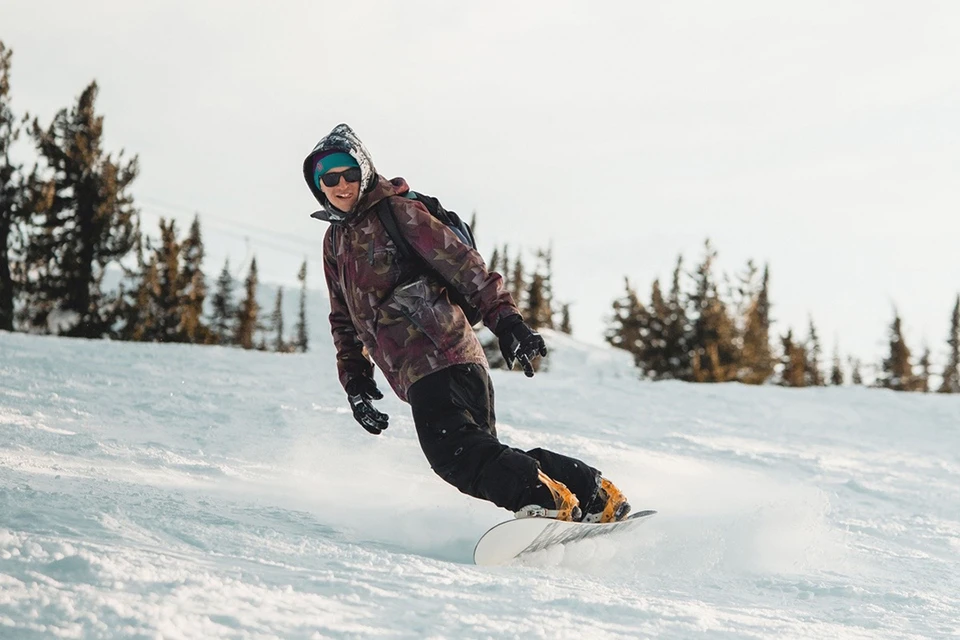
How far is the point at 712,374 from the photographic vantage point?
33250mm

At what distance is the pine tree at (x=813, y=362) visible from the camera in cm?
5937

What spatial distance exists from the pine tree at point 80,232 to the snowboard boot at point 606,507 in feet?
77.3

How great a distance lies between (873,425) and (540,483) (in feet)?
24.4

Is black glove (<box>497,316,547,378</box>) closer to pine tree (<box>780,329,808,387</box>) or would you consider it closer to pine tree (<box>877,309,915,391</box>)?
pine tree (<box>780,329,808,387</box>)

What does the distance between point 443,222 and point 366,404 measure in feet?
2.84

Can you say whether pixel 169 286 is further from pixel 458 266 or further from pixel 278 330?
pixel 278 330

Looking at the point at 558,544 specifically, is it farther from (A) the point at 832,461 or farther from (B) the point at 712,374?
(B) the point at 712,374

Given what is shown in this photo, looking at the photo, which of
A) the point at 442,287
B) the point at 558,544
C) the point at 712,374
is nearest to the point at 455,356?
the point at 442,287

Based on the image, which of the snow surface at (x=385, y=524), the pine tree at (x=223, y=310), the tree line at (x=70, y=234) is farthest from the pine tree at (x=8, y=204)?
the pine tree at (x=223, y=310)

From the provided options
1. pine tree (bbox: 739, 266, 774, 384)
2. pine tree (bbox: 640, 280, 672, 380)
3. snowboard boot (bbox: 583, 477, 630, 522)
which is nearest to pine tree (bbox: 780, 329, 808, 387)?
pine tree (bbox: 739, 266, 774, 384)

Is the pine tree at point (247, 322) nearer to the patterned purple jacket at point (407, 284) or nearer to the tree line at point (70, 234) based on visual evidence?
the tree line at point (70, 234)

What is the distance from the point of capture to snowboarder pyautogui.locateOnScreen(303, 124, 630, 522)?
308 centimetres

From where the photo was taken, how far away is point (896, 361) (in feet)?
175

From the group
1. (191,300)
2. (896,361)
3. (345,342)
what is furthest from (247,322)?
(345,342)
